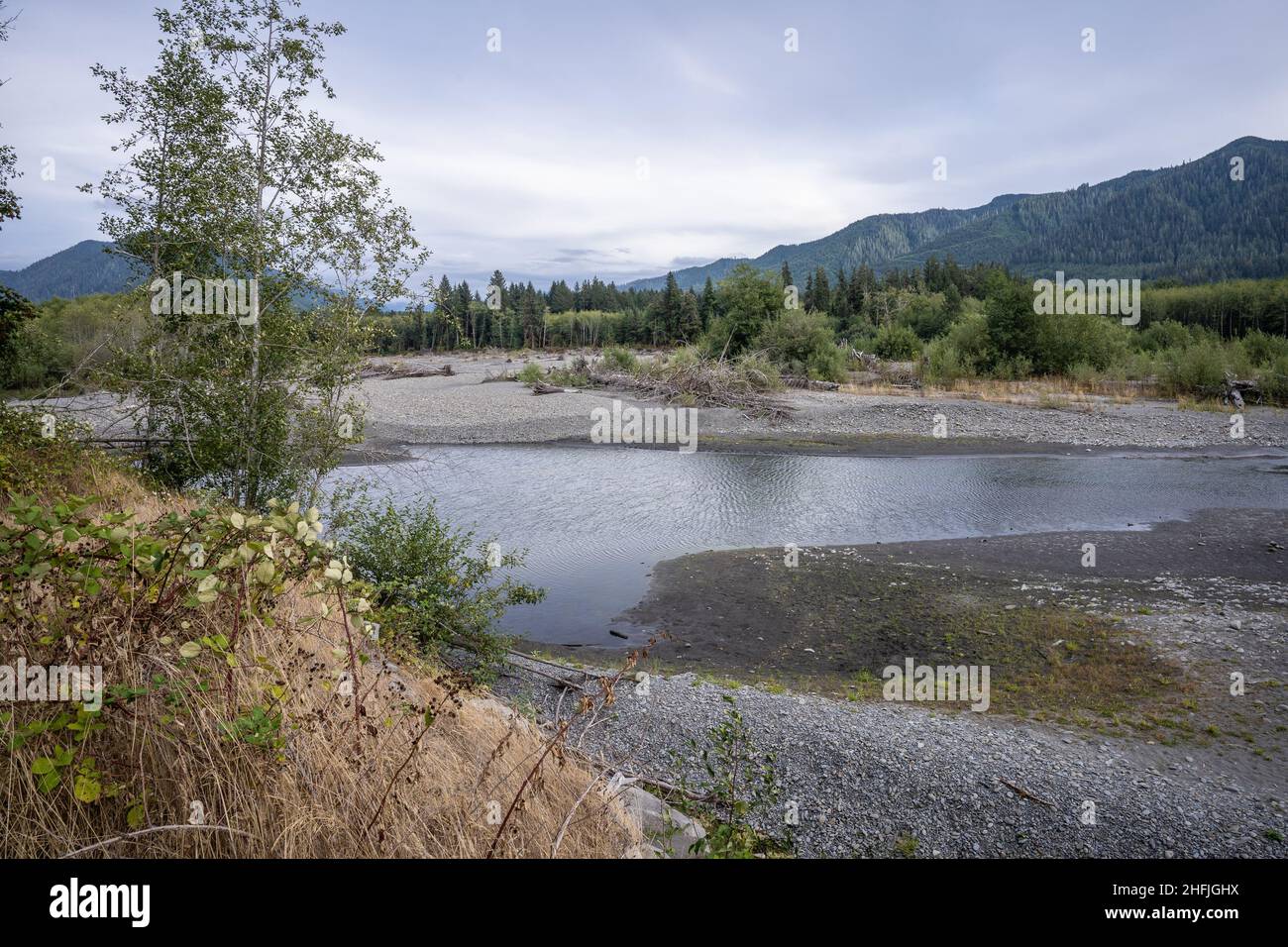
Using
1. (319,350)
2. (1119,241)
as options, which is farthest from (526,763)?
(1119,241)

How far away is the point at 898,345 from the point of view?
1809 inches

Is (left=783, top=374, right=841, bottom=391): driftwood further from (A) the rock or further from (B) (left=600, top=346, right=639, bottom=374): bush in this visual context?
(A) the rock

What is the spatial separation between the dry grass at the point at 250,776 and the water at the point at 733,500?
19.9 ft

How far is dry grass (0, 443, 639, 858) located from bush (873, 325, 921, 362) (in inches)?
1782

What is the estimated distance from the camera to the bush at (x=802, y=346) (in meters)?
38.9

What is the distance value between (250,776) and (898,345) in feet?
158

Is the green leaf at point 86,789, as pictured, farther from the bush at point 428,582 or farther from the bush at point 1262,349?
the bush at point 1262,349

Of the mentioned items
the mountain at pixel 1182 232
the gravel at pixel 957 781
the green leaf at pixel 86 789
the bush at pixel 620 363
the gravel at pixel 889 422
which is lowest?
the gravel at pixel 957 781

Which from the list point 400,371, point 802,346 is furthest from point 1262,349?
point 400,371

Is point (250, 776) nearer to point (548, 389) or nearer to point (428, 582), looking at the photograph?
point (428, 582)

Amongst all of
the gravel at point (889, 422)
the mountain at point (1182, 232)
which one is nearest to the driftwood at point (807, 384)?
the gravel at point (889, 422)

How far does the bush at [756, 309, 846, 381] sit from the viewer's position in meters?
38.9
